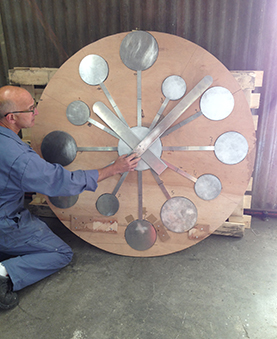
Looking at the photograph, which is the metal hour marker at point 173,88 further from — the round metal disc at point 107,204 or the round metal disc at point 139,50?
the round metal disc at point 107,204

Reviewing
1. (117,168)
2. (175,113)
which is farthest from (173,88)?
(117,168)

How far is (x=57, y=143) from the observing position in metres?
1.96

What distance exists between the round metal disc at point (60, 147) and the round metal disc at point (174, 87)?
2.63ft

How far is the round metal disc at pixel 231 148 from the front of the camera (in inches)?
71.7

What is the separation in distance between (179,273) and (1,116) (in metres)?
1.66

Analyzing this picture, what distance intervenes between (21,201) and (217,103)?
63.0 inches

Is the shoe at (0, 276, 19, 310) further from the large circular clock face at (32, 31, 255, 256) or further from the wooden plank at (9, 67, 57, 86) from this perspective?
the wooden plank at (9, 67, 57, 86)

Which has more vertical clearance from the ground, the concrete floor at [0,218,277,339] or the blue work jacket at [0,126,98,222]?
the blue work jacket at [0,126,98,222]

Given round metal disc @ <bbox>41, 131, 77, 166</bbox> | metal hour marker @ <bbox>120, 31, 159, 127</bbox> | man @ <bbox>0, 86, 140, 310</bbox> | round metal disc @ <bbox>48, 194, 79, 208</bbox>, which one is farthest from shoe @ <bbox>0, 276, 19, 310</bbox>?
metal hour marker @ <bbox>120, 31, 159, 127</bbox>

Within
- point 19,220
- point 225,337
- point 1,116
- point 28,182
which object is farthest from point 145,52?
point 225,337

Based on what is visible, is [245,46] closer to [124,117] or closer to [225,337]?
[124,117]

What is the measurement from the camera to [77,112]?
1.92m

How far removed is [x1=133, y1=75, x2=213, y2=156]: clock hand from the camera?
1.75m

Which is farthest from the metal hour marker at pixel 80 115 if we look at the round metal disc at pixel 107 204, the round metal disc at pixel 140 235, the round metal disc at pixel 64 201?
the round metal disc at pixel 140 235
